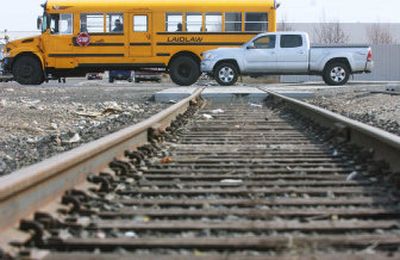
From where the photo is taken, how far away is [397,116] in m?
10.3

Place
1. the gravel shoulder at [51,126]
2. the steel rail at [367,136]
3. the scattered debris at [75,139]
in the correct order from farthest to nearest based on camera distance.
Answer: the scattered debris at [75,139]
the gravel shoulder at [51,126]
the steel rail at [367,136]

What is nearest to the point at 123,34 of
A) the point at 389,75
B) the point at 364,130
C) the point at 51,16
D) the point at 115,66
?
the point at 115,66

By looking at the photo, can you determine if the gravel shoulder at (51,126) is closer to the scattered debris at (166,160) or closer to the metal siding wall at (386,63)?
the scattered debris at (166,160)

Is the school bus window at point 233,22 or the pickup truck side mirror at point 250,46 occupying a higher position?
the school bus window at point 233,22

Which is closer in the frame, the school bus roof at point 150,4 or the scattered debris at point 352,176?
the scattered debris at point 352,176

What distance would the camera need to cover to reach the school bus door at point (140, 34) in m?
22.0

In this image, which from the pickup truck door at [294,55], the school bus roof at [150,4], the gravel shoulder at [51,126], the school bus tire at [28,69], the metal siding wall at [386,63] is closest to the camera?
the gravel shoulder at [51,126]

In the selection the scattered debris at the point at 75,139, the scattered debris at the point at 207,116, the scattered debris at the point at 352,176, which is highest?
the scattered debris at the point at 352,176

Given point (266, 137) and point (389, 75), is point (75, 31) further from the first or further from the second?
point (389, 75)

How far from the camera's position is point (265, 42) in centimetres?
2206

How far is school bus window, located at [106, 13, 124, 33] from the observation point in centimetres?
2184

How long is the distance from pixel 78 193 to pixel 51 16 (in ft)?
63.3

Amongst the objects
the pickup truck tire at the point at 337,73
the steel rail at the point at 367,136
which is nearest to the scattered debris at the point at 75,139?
the steel rail at the point at 367,136

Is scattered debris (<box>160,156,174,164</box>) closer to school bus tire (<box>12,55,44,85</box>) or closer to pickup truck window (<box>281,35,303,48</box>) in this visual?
pickup truck window (<box>281,35,303,48</box>)
